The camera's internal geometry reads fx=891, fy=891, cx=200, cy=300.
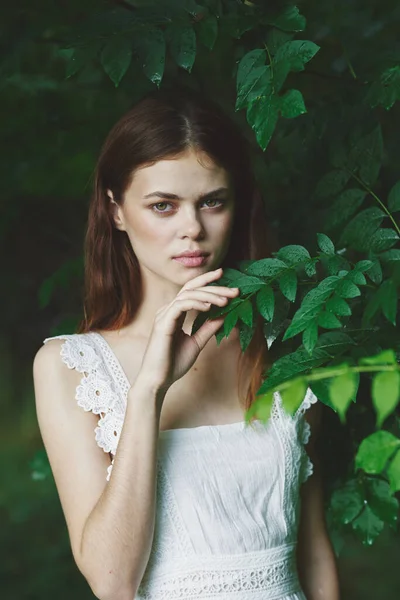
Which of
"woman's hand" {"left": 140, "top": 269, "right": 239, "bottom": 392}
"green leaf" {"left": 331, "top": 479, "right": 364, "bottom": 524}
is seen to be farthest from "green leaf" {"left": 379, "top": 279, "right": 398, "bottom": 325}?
"green leaf" {"left": 331, "top": 479, "right": 364, "bottom": 524}

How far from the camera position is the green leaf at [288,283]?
1.47 metres

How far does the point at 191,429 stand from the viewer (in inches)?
74.0

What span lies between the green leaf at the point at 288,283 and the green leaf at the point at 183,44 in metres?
0.44

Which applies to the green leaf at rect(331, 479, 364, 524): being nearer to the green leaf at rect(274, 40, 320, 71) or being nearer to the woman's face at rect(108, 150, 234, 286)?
the woman's face at rect(108, 150, 234, 286)

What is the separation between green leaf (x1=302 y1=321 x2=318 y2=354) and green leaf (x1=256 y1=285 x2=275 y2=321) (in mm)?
105

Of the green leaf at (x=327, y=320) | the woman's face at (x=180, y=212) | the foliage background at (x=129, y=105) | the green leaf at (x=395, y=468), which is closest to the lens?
the green leaf at (x=395, y=468)

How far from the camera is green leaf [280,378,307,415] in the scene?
919mm

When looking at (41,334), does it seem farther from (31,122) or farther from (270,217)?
(270,217)

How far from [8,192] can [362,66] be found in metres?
1.25

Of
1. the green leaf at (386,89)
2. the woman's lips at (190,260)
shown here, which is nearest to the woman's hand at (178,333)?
the woman's lips at (190,260)

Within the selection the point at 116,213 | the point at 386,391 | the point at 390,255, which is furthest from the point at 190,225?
the point at 386,391

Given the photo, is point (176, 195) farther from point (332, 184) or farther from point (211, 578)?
point (211, 578)

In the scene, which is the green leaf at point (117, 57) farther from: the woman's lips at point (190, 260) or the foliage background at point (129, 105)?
the woman's lips at point (190, 260)

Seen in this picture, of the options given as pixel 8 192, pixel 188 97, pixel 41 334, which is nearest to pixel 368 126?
pixel 188 97
